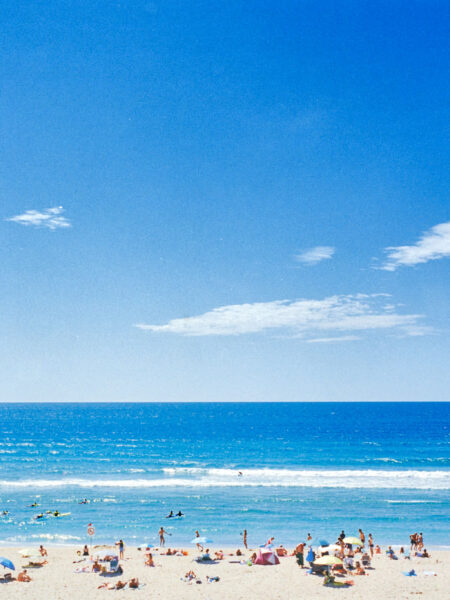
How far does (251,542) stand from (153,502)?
11.6 meters

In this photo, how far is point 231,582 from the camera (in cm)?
2005

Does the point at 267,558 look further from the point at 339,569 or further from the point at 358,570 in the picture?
the point at 358,570

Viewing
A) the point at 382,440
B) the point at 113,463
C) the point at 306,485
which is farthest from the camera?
the point at 382,440

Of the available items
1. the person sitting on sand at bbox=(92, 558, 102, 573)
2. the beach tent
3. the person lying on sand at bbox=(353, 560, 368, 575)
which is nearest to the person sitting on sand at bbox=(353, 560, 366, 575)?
the person lying on sand at bbox=(353, 560, 368, 575)

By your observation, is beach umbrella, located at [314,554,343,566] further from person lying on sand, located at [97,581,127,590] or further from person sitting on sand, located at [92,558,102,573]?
person sitting on sand, located at [92,558,102,573]

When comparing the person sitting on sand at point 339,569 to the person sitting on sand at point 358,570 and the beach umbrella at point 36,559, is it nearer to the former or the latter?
the person sitting on sand at point 358,570

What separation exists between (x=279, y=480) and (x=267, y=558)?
2312cm

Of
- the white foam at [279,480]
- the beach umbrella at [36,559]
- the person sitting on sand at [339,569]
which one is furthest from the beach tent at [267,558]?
the white foam at [279,480]

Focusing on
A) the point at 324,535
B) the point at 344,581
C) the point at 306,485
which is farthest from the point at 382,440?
the point at 344,581

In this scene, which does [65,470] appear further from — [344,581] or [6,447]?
[344,581]

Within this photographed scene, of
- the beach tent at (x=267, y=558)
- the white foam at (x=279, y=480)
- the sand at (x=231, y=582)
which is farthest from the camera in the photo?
the white foam at (x=279, y=480)

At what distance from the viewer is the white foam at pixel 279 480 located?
42.3 metres

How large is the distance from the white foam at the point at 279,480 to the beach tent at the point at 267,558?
19.8m

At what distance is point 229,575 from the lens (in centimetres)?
2102
